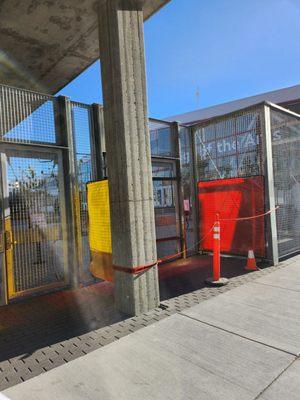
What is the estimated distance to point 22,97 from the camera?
5.69 metres

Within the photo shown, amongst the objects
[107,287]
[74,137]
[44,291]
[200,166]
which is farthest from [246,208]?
Answer: [44,291]

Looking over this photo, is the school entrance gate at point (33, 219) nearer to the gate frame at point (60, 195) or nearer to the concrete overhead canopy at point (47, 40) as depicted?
the gate frame at point (60, 195)

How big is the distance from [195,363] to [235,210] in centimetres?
521

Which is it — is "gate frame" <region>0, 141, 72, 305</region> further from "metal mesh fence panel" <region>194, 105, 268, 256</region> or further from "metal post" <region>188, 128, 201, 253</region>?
"metal post" <region>188, 128, 201, 253</region>

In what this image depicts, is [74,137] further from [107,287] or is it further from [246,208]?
[246,208]

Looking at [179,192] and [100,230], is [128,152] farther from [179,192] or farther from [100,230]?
[179,192]

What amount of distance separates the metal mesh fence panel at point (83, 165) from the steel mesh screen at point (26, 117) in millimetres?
457

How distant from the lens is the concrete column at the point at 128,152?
4598 millimetres

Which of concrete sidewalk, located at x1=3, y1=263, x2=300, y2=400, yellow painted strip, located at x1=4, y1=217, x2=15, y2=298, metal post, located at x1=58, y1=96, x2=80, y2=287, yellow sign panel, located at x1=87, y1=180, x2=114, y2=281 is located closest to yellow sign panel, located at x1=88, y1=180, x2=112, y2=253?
yellow sign panel, located at x1=87, y1=180, x2=114, y2=281

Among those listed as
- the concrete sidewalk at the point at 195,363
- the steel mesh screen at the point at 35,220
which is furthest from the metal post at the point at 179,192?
the concrete sidewalk at the point at 195,363

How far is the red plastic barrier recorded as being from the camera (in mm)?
7508

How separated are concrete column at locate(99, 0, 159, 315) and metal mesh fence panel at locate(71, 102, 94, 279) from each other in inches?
64.2

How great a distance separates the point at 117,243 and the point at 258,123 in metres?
4.51

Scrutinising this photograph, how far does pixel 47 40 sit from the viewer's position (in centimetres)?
629
